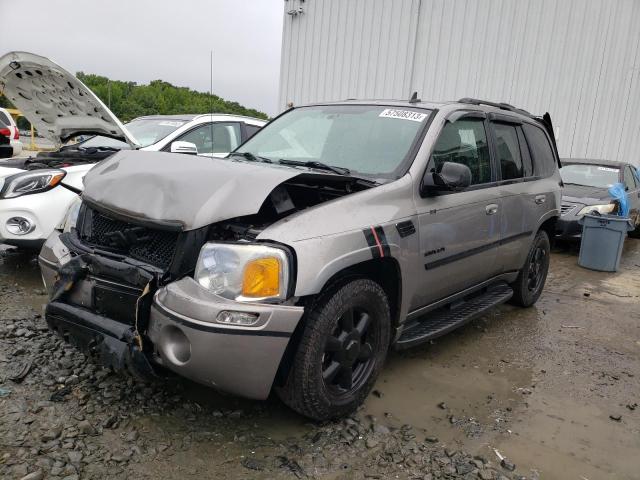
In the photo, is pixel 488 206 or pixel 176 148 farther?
pixel 176 148

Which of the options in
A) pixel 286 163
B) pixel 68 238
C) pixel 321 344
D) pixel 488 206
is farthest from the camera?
pixel 488 206

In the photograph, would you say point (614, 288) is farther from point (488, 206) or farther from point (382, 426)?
point (382, 426)

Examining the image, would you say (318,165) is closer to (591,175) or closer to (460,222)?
(460,222)

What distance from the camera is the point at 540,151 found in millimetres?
4918

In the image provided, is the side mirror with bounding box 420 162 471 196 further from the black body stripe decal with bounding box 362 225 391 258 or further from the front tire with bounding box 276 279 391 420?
the front tire with bounding box 276 279 391 420

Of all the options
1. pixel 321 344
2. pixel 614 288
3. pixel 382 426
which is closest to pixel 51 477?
pixel 321 344

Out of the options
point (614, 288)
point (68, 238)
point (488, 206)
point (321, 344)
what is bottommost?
point (614, 288)

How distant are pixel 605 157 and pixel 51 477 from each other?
39.5 feet

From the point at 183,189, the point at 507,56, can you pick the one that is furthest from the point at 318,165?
the point at 507,56

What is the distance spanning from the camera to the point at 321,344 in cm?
256

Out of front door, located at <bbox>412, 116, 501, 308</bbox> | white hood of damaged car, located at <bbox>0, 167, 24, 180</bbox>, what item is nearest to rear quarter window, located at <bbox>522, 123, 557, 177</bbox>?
front door, located at <bbox>412, 116, 501, 308</bbox>

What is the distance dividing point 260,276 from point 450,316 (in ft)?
6.16

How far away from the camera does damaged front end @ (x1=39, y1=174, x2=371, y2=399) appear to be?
233cm

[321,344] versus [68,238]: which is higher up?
[68,238]
